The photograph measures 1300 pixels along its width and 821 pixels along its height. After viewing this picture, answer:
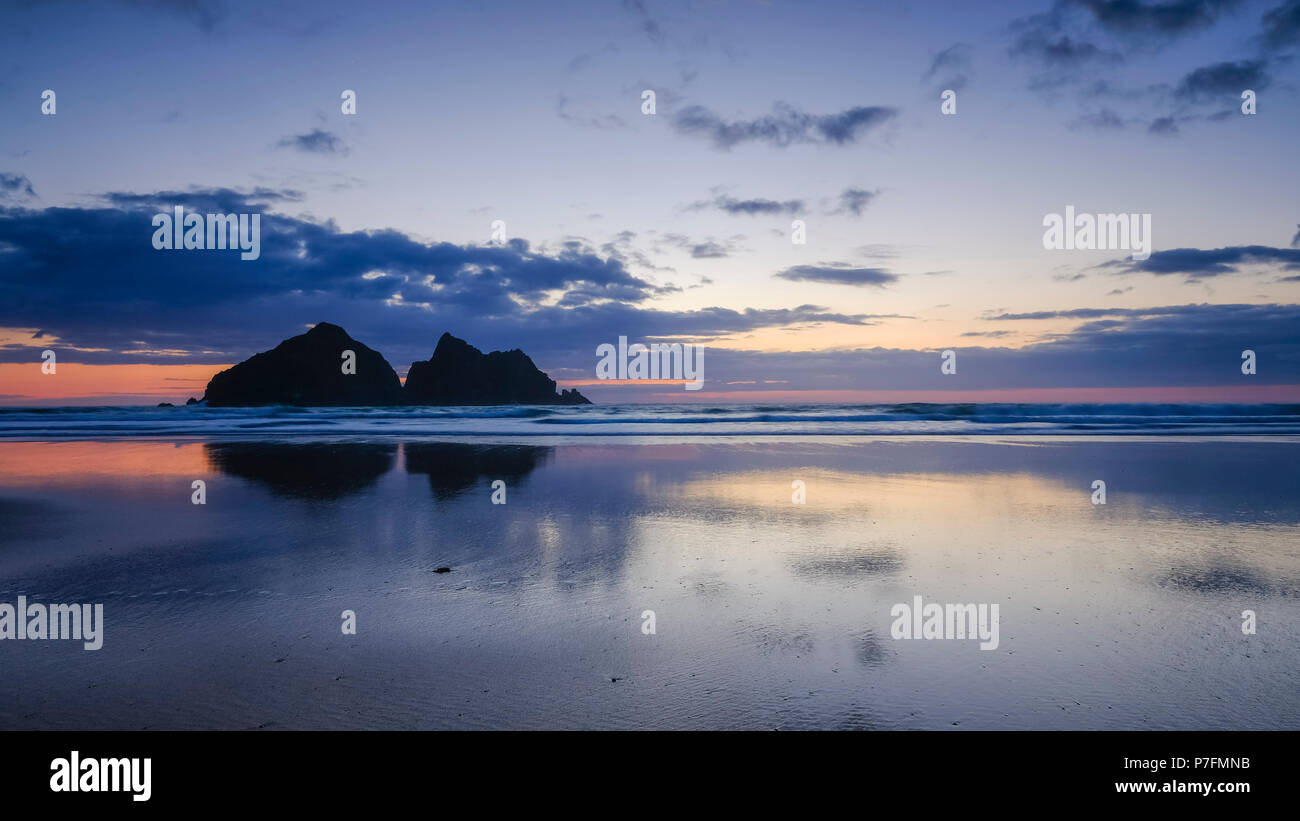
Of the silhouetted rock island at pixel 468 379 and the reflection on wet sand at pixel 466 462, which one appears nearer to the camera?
the reflection on wet sand at pixel 466 462

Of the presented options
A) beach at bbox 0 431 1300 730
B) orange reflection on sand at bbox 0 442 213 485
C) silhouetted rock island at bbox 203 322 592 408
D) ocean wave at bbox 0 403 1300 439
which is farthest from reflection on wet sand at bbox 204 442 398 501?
silhouetted rock island at bbox 203 322 592 408

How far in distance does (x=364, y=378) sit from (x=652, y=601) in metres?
89.0

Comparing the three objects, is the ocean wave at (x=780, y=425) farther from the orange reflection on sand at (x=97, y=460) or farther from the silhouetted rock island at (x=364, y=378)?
the silhouetted rock island at (x=364, y=378)

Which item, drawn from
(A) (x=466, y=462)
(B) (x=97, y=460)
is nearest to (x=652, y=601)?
(A) (x=466, y=462)

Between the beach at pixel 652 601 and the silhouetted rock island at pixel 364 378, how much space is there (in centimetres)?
7200

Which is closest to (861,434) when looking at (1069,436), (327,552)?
(1069,436)

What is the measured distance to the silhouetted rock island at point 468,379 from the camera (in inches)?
3329

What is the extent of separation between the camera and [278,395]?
7625 centimetres

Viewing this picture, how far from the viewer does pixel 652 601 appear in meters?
4.86

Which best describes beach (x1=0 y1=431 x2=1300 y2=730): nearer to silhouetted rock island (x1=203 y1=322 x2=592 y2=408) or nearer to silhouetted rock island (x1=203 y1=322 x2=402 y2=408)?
silhouetted rock island (x1=203 y1=322 x2=592 y2=408)

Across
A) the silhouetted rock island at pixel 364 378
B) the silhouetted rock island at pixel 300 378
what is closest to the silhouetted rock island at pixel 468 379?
the silhouetted rock island at pixel 364 378

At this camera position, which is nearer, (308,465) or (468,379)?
(308,465)

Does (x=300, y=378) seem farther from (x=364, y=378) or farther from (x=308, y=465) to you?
(x=308, y=465)
